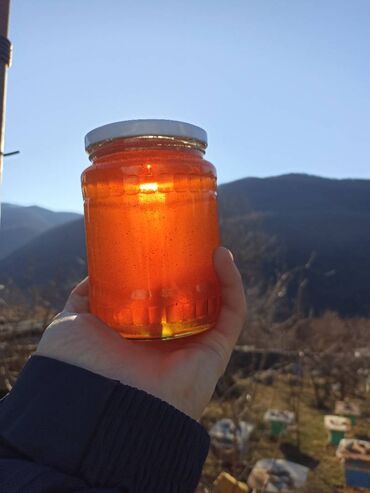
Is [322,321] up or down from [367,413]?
up

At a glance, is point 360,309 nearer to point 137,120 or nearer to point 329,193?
point 329,193

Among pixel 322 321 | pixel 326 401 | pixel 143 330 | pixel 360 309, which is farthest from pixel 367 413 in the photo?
pixel 143 330

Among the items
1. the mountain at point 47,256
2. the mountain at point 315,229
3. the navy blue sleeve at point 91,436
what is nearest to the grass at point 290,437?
the mountain at point 315,229

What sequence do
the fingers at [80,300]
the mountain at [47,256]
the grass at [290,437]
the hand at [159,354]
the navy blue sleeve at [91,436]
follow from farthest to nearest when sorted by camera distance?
1. the mountain at [47,256]
2. the grass at [290,437]
3. the fingers at [80,300]
4. the hand at [159,354]
5. the navy blue sleeve at [91,436]

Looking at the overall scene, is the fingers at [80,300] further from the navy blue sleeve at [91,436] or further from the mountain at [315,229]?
the mountain at [315,229]

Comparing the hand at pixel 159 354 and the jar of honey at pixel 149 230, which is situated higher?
the jar of honey at pixel 149 230

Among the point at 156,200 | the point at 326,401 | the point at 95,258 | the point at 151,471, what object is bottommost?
the point at 326,401

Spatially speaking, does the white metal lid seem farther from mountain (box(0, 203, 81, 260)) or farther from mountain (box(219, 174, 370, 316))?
mountain (box(0, 203, 81, 260))
